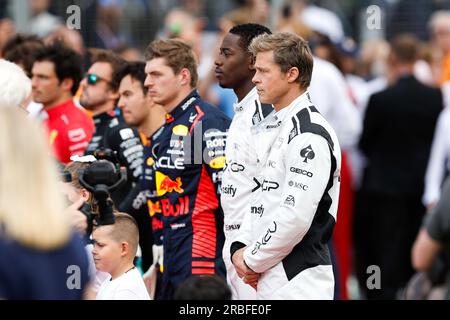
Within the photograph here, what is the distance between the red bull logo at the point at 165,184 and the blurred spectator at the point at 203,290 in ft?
7.54

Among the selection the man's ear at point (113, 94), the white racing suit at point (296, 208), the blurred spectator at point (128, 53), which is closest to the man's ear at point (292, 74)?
the white racing suit at point (296, 208)

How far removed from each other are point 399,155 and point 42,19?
14.9 ft

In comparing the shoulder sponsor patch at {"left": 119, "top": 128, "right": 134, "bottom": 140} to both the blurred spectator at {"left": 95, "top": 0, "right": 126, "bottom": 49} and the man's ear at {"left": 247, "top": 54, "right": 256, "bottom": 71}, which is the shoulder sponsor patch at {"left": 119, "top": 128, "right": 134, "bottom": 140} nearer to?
the man's ear at {"left": 247, "top": 54, "right": 256, "bottom": 71}

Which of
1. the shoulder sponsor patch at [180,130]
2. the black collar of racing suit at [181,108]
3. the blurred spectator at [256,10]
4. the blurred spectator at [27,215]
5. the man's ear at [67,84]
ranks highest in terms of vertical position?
the blurred spectator at [27,215]

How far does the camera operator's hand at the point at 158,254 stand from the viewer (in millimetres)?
7594

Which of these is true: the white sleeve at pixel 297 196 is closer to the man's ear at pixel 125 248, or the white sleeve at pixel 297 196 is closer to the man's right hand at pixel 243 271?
the man's right hand at pixel 243 271

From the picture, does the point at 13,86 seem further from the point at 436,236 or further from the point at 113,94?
the point at 436,236

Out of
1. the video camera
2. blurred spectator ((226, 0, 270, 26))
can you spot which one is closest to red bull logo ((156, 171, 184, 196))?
the video camera

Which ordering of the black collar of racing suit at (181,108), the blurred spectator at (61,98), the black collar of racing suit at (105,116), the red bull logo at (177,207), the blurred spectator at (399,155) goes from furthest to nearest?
the blurred spectator at (399,155)
the black collar of racing suit at (105,116)
the blurred spectator at (61,98)
the black collar of racing suit at (181,108)
the red bull logo at (177,207)

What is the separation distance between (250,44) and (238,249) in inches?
50.1

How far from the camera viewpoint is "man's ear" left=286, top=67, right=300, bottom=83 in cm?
630
